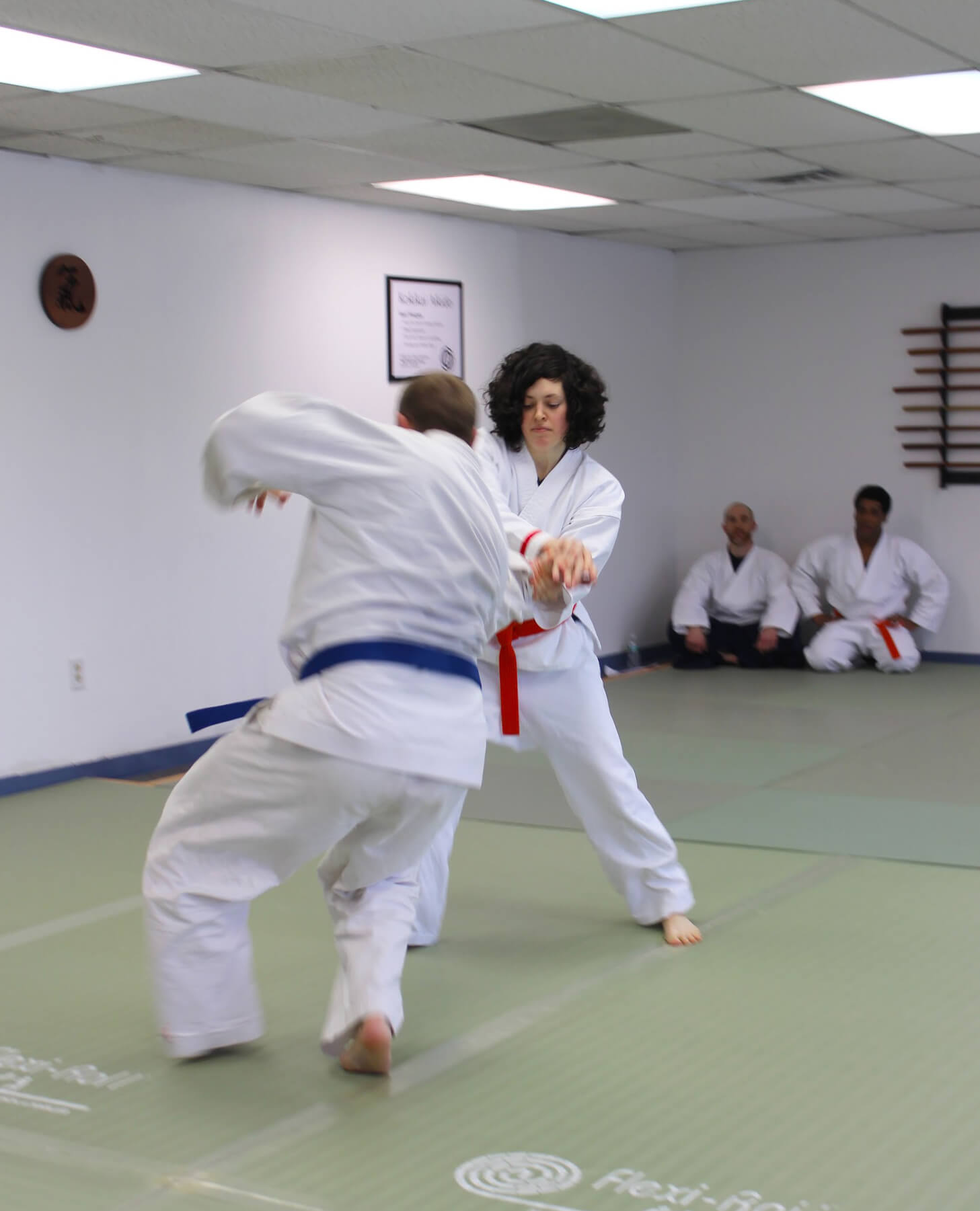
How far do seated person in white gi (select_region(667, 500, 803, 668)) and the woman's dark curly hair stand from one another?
14.5 feet

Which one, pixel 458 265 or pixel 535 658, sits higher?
pixel 458 265

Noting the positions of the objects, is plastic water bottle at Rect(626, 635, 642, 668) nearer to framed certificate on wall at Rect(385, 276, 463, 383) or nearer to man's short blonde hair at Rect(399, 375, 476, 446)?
framed certificate on wall at Rect(385, 276, 463, 383)

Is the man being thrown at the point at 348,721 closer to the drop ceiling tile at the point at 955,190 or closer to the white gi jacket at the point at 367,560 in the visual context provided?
the white gi jacket at the point at 367,560

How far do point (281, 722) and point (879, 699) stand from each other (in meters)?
4.68

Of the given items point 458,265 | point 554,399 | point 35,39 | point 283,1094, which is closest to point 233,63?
point 35,39

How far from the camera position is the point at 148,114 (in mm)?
4285

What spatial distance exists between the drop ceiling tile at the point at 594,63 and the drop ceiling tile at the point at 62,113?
106 centimetres

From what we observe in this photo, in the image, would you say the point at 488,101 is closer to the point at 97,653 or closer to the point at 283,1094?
the point at 97,653

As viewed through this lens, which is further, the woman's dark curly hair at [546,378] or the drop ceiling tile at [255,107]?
the drop ceiling tile at [255,107]

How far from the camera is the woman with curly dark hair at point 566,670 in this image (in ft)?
10.5

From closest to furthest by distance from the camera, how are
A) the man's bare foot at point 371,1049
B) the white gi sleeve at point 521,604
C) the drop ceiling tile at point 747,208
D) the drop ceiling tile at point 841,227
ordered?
the man's bare foot at point 371,1049, the white gi sleeve at point 521,604, the drop ceiling tile at point 747,208, the drop ceiling tile at point 841,227

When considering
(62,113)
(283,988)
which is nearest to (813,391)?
(62,113)

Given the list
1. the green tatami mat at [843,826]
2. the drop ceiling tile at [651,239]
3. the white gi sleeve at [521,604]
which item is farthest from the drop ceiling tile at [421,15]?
the drop ceiling tile at [651,239]

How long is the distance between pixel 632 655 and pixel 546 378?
462cm
